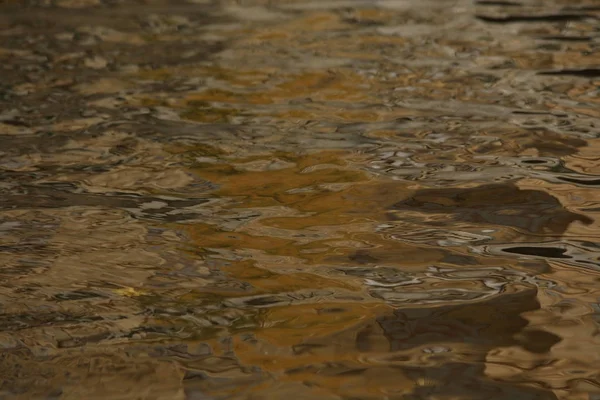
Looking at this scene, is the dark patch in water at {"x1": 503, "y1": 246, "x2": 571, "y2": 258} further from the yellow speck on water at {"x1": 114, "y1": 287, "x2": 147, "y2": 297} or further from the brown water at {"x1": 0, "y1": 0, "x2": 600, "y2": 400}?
Answer: the yellow speck on water at {"x1": 114, "y1": 287, "x2": 147, "y2": 297}

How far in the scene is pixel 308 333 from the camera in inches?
54.9

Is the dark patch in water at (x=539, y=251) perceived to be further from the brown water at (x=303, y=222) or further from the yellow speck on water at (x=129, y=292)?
the yellow speck on water at (x=129, y=292)

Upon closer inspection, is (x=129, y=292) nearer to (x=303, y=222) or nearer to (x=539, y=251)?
(x=303, y=222)

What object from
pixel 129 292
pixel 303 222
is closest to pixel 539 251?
pixel 303 222

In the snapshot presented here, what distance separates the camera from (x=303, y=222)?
1.93 metres

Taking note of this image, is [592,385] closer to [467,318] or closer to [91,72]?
[467,318]

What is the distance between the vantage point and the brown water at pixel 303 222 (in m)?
1.29

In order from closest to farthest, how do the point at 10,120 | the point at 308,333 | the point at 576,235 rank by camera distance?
the point at 308,333
the point at 576,235
the point at 10,120

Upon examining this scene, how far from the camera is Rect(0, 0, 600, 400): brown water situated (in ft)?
4.23

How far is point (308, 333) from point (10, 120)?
1837mm

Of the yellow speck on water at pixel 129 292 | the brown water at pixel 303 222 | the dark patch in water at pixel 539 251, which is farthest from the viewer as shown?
the dark patch in water at pixel 539 251

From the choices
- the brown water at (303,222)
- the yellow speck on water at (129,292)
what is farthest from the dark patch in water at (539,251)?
the yellow speck on water at (129,292)

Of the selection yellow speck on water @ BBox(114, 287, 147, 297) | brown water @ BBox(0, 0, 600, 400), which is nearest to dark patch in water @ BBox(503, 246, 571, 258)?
brown water @ BBox(0, 0, 600, 400)

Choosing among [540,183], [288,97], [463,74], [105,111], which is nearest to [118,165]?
[105,111]
